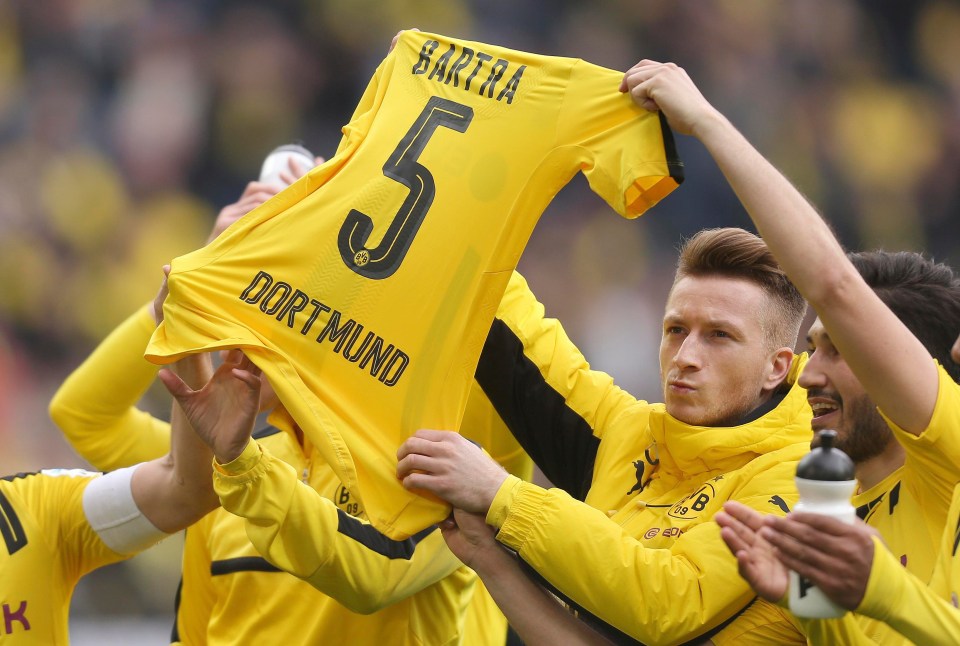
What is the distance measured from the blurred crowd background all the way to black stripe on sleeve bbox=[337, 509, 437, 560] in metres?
4.01

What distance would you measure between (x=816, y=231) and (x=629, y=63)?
6.02 m

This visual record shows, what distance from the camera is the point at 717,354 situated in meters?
2.66

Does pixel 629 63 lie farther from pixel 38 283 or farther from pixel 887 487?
pixel 887 487

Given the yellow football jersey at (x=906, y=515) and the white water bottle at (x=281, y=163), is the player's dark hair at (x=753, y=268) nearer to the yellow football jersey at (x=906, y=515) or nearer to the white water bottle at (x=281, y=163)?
the yellow football jersey at (x=906, y=515)

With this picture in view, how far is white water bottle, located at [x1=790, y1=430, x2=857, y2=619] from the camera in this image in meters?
1.81

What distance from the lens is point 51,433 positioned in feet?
21.5

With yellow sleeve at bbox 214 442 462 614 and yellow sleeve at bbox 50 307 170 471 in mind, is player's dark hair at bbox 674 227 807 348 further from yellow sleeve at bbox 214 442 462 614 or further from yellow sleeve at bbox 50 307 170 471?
yellow sleeve at bbox 50 307 170 471

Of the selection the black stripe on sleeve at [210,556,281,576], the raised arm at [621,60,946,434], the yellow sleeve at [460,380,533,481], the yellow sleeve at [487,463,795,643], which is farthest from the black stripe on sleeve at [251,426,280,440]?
the raised arm at [621,60,946,434]

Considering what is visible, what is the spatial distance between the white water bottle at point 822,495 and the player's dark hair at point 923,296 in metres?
0.66

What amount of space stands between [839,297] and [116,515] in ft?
5.81

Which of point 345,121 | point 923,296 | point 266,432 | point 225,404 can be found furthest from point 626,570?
point 345,121

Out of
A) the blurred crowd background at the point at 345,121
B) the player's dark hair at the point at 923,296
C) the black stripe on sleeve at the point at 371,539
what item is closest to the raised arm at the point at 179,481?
the black stripe on sleeve at the point at 371,539

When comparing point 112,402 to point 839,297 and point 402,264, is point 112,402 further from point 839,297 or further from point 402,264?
point 839,297

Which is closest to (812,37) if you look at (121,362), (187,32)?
(187,32)
